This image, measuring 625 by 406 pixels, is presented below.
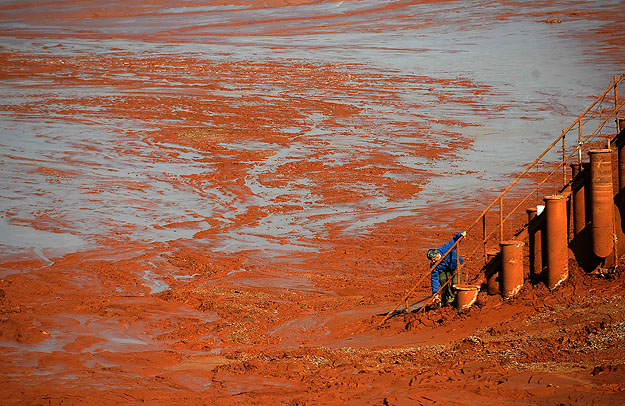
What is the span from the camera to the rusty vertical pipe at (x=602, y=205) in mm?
11523

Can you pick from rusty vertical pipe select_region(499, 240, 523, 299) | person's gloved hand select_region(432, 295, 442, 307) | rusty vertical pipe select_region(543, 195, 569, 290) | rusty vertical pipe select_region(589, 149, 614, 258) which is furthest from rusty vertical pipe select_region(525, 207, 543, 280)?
person's gloved hand select_region(432, 295, 442, 307)

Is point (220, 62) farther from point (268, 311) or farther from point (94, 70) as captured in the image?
point (268, 311)

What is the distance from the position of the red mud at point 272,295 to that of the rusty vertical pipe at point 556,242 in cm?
30

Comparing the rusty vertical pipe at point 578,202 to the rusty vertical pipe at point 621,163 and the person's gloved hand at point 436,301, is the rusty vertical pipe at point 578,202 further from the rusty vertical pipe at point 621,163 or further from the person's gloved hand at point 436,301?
the person's gloved hand at point 436,301

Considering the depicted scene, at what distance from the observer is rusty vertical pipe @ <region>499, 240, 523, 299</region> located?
1121cm

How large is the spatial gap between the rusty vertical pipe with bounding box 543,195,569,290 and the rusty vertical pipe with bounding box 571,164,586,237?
2.70 feet

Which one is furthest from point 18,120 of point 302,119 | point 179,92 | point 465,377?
point 465,377

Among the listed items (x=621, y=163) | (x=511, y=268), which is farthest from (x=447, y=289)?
(x=621, y=163)

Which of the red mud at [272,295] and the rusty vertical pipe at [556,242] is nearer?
the red mud at [272,295]

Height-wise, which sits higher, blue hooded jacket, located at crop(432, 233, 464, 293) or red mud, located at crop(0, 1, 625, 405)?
blue hooded jacket, located at crop(432, 233, 464, 293)

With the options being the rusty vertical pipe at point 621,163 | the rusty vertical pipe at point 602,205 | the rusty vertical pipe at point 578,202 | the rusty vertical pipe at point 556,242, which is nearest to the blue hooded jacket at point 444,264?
the rusty vertical pipe at point 556,242

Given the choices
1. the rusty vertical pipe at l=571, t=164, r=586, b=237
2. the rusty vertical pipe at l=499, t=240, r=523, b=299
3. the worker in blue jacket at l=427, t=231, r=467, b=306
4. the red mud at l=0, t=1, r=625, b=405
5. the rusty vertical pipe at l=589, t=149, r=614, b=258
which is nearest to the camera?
the red mud at l=0, t=1, r=625, b=405

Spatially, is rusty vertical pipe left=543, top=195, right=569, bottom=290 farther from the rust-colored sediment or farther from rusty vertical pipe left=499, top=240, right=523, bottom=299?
the rust-colored sediment

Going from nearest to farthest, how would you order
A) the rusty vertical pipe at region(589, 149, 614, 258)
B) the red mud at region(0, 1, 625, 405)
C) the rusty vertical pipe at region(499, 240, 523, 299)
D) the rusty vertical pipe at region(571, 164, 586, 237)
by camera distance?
1. the red mud at region(0, 1, 625, 405)
2. the rusty vertical pipe at region(499, 240, 523, 299)
3. the rusty vertical pipe at region(589, 149, 614, 258)
4. the rusty vertical pipe at region(571, 164, 586, 237)
